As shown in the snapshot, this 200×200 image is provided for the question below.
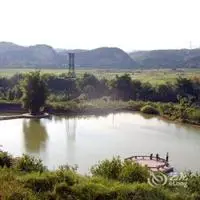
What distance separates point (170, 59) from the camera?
97.2 m

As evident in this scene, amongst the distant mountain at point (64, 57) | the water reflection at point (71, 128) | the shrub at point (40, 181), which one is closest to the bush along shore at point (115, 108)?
the water reflection at point (71, 128)

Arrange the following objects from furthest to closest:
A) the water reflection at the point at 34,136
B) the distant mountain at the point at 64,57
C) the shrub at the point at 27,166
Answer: the distant mountain at the point at 64,57
the water reflection at the point at 34,136
the shrub at the point at 27,166

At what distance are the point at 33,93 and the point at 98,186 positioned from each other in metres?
15.5

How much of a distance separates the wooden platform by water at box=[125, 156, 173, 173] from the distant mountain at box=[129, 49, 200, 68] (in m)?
72.7

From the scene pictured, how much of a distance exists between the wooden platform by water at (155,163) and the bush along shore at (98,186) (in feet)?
11.6

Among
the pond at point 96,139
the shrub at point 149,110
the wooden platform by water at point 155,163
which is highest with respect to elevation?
the shrub at point 149,110

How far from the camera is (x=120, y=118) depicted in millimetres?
22203

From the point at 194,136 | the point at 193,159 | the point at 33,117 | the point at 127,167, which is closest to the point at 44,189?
the point at 127,167

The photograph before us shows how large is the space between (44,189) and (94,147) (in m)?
7.33

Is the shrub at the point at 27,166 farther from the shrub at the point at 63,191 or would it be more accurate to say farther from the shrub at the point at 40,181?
the shrub at the point at 63,191

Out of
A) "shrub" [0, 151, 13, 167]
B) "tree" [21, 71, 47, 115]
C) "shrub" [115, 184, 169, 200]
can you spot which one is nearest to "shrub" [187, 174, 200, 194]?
"shrub" [115, 184, 169, 200]

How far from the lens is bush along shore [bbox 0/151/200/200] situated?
7.32 metres

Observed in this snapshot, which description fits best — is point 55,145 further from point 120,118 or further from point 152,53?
point 152,53

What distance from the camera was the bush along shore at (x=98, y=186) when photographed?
7320 mm
